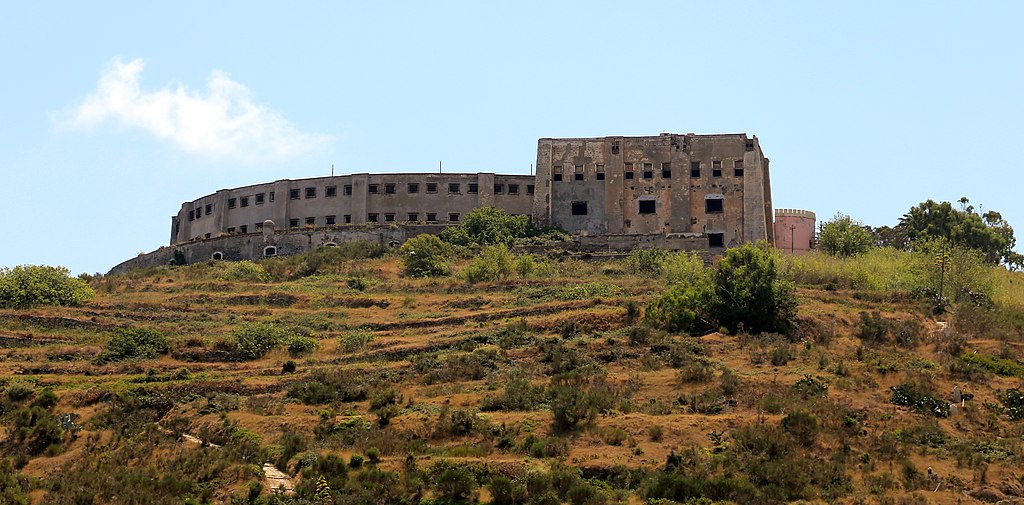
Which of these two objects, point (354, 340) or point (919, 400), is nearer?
point (919, 400)

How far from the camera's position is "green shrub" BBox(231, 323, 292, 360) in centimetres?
5341

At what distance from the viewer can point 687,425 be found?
41.1 m

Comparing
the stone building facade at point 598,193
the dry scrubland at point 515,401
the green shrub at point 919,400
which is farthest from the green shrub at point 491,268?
the green shrub at point 919,400

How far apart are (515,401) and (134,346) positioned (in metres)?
17.4

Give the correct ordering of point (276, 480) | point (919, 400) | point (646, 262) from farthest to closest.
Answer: point (646, 262)
point (919, 400)
point (276, 480)

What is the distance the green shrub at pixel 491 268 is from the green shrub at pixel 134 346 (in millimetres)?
18900

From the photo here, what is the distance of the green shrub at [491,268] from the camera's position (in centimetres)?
6781

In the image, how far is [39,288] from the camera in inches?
2462

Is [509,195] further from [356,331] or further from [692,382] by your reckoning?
[692,382]

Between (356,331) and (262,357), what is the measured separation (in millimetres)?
5418

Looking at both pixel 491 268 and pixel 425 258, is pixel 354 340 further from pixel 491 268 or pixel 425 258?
pixel 425 258

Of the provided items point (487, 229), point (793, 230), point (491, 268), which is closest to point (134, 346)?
point (491, 268)

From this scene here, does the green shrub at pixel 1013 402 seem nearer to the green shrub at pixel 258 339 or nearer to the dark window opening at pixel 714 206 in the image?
the green shrub at pixel 258 339

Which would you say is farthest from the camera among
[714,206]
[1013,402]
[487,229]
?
[714,206]
